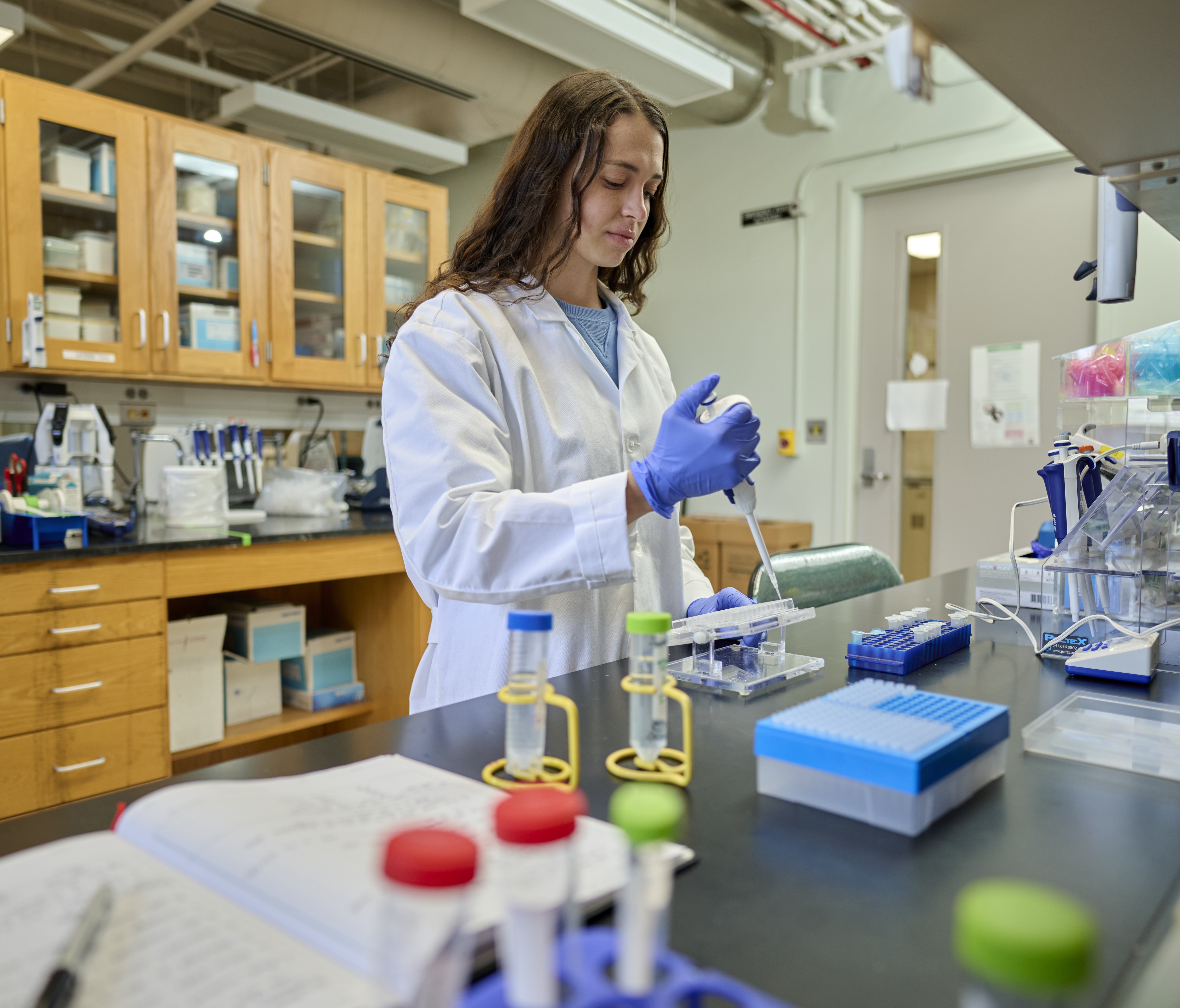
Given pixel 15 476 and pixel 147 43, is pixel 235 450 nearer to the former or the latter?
pixel 15 476

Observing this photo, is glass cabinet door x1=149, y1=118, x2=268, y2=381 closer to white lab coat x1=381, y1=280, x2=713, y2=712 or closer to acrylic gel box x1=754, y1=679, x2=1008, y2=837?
white lab coat x1=381, y1=280, x2=713, y2=712

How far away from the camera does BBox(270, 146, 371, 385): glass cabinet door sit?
3273mm

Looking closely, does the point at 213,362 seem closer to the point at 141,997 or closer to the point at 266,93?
the point at 266,93

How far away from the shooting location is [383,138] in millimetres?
3602

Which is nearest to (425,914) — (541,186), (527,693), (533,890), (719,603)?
(533,890)

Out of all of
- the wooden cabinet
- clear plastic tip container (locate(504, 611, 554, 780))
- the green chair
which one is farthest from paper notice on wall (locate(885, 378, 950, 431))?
clear plastic tip container (locate(504, 611, 554, 780))

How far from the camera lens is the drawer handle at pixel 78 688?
85.0 inches

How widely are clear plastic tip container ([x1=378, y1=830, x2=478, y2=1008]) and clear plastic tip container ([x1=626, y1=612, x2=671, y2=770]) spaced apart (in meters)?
0.38

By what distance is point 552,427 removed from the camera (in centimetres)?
129

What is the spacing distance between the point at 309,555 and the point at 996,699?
213 centimetres

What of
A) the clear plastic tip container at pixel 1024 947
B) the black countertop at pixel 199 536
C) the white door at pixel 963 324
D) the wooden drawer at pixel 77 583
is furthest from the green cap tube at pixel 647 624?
the white door at pixel 963 324

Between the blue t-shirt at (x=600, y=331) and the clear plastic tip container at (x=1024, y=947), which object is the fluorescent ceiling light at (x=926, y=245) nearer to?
the blue t-shirt at (x=600, y=331)

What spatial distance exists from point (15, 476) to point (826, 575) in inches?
89.1

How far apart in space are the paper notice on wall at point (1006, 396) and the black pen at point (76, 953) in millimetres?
3633
